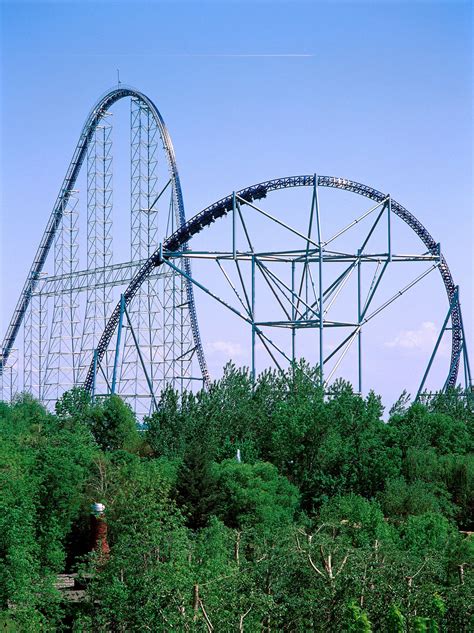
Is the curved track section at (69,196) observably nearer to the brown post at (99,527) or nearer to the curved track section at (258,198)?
the curved track section at (258,198)

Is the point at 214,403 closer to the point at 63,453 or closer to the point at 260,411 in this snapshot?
the point at 260,411

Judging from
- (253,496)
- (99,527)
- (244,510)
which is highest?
(253,496)

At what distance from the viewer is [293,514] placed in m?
25.5

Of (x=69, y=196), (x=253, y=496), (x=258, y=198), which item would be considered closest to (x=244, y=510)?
(x=253, y=496)

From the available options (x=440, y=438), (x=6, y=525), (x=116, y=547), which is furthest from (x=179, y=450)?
(x=116, y=547)

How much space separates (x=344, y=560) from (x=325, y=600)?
854mm

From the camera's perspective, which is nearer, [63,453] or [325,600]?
[325,600]

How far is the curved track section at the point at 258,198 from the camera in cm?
3067

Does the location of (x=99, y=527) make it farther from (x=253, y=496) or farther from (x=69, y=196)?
(x=69, y=196)

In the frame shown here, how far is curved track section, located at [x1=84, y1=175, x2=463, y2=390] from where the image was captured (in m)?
30.7

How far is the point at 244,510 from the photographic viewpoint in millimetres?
25156

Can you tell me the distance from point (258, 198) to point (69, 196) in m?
10.5

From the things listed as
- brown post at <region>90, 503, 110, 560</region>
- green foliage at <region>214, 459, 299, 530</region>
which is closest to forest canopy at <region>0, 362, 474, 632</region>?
green foliage at <region>214, 459, 299, 530</region>

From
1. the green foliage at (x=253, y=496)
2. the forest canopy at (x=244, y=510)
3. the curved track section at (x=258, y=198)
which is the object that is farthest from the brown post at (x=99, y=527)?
the curved track section at (x=258, y=198)
